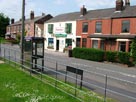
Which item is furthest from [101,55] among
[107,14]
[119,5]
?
[119,5]

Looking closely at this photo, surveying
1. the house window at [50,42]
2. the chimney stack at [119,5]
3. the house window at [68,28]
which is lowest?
Result: the house window at [50,42]

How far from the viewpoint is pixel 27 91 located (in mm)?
12633

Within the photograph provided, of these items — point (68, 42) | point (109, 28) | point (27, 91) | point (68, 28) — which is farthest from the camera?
point (68, 28)

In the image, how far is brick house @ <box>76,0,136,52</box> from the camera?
3569 cm

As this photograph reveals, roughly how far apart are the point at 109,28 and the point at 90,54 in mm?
5995

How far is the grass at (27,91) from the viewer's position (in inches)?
443

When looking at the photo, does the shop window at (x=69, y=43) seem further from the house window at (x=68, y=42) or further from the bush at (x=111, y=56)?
the bush at (x=111, y=56)

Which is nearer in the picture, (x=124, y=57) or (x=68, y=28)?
(x=124, y=57)

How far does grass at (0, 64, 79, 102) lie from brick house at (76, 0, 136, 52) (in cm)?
2143

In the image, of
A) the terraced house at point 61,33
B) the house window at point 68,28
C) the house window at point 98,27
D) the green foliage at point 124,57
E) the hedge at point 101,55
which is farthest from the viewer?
the house window at point 68,28

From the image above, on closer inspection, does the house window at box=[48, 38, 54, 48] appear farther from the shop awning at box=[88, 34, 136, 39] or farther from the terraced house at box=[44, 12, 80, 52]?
the shop awning at box=[88, 34, 136, 39]

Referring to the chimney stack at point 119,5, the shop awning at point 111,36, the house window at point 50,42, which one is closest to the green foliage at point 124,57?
the shop awning at point 111,36

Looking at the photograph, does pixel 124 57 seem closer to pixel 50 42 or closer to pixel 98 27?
pixel 98 27

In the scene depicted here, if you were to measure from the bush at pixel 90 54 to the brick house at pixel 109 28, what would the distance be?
342 centimetres
